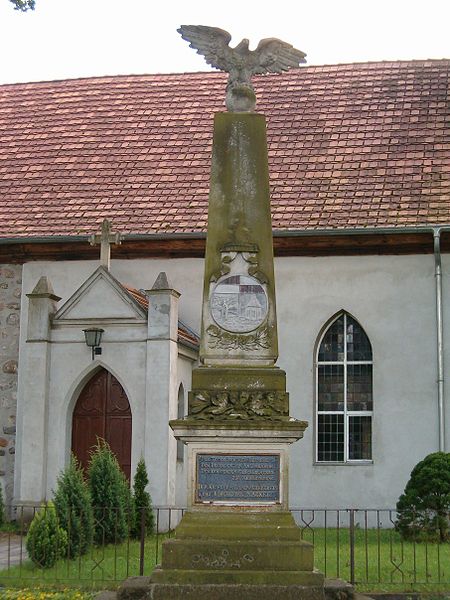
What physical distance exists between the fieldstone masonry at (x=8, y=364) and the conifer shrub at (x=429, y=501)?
7.40 metres

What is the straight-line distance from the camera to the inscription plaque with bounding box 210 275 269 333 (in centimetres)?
1011

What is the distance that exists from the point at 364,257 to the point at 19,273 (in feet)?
21.1

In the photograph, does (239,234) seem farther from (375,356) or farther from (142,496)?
(375,356)

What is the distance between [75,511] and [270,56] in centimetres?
625

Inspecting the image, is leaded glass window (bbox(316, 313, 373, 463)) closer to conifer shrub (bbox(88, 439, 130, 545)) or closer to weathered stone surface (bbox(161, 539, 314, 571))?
conifer shrub (bbox(88, 439, 130, 545))

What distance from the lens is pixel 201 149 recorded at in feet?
67.6

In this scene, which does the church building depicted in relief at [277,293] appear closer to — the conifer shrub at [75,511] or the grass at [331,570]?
the conifer shrub at [75,511]

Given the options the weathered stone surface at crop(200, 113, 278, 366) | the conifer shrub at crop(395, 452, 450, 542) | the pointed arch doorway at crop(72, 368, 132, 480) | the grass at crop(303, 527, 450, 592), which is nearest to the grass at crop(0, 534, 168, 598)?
the grass at crop(303, 527, 450, 592)

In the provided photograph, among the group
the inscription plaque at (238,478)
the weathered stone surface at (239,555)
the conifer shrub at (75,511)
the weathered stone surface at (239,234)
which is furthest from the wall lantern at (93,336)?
the weathered stone surface at (239,555)

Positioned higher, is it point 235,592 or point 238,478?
point 238,478

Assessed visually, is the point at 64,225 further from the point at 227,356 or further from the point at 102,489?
the point at 227,356

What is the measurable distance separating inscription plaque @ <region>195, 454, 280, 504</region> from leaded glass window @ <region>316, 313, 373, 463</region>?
8.76 meters

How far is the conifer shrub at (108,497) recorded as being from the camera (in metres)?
14.1

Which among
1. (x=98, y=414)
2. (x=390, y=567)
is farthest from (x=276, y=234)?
(x=390, y=567)
